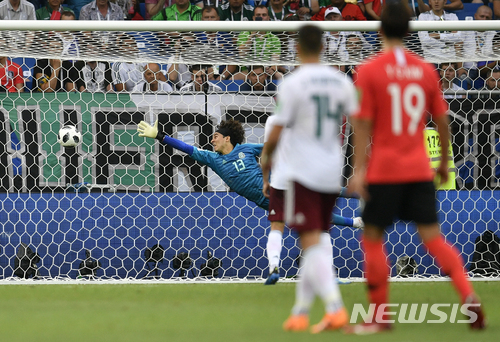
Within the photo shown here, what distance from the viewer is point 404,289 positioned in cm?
615

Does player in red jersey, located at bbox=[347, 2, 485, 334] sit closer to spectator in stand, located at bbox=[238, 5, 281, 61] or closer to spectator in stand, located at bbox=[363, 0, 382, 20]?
spectator in stand, located at bbox=[238, 5, 281, 61]

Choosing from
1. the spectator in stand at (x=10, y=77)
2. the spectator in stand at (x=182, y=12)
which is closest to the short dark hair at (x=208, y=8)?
the spectator in stand at (x=182, y=12)

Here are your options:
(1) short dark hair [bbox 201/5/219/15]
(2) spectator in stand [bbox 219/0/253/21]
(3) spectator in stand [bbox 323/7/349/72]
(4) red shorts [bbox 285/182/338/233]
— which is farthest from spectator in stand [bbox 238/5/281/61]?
(4) red shorts [bbox 285/182/338/233]

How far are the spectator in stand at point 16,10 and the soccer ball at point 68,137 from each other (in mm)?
3339

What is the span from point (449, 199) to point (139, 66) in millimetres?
3506

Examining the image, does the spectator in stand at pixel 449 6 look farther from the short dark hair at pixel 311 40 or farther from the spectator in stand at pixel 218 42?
the short dark hair at pixel 311 40

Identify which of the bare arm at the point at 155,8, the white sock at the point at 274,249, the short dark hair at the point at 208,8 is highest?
the bare arm at the point at 155,8

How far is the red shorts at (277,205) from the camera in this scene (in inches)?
226

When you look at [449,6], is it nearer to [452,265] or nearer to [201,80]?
[201,80]

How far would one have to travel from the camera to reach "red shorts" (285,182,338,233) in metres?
3.61

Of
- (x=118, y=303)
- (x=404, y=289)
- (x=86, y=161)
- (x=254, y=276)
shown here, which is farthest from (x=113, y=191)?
(x=404, y=289)

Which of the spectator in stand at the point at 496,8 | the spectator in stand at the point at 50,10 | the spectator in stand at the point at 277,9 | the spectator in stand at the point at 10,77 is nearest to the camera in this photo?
the spectator in stand at the point at 10,77

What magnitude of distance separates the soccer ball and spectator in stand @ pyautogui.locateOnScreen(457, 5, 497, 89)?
3.80 m

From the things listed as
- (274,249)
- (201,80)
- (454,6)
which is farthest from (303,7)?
(274,249)
